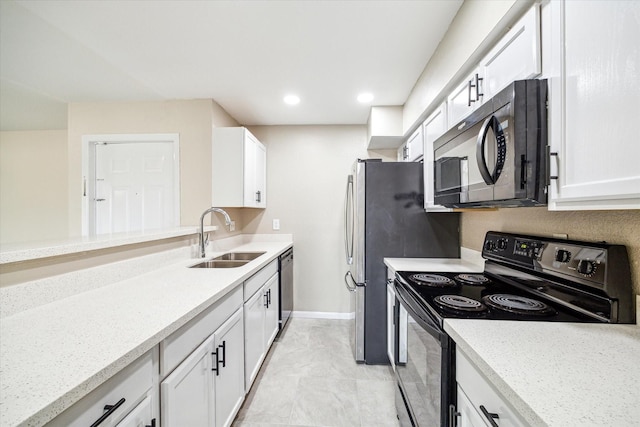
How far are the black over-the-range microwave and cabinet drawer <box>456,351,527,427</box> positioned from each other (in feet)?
1.86

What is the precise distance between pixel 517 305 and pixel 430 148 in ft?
4.23

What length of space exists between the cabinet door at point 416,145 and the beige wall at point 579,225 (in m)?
0.76

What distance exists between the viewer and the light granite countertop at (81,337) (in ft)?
1.79

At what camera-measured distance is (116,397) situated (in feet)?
2.32

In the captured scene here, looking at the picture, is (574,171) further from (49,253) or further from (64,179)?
(64,179)

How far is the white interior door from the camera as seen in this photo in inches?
102

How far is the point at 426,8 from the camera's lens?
1.44m

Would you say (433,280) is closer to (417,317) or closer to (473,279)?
(473,279)

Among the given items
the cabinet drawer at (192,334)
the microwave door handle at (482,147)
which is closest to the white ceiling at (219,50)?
the microwave door handle at (482,147)

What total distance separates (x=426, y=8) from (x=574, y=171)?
1232mm

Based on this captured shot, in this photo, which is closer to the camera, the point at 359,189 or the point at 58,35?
the point at 58,35

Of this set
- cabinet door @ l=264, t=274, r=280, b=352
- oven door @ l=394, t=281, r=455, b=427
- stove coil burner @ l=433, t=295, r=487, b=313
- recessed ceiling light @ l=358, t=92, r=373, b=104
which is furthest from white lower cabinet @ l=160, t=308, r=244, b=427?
recessed ceiling light @ l=358, t=92, r=373, b=104

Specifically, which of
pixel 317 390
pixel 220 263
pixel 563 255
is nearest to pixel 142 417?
pixel 317 390

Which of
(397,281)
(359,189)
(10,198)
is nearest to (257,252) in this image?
(359,189)
